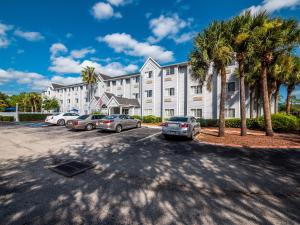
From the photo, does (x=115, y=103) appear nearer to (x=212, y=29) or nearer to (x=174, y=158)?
(x=212, y=29)

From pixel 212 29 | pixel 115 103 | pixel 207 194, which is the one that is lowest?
pixel 207 194

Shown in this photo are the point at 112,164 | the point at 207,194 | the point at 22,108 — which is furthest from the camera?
the point at 22,108

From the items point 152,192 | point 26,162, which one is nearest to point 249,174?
point 152,192

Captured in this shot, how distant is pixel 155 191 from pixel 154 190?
6cm

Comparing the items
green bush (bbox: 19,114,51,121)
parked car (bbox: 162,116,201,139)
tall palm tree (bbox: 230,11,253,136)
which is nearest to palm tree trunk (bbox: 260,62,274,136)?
tall palm tree (bbox: 230,11,253,136)

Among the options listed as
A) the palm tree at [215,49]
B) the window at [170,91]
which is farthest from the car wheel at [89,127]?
the window at [170,91]

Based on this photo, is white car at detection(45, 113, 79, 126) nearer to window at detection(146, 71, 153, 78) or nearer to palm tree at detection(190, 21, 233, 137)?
window at detection(146, 71, 153, 78)

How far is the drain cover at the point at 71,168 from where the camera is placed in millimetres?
5664

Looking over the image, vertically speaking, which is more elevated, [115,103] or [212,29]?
[212,29]

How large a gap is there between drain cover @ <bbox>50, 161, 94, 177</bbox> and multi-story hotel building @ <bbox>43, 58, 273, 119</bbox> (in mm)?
18078

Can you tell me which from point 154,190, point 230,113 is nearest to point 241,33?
point 154,190

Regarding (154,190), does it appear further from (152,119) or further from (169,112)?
(169,112)

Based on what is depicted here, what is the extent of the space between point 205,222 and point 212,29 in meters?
12.7

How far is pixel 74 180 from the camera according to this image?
5070 millimetres
